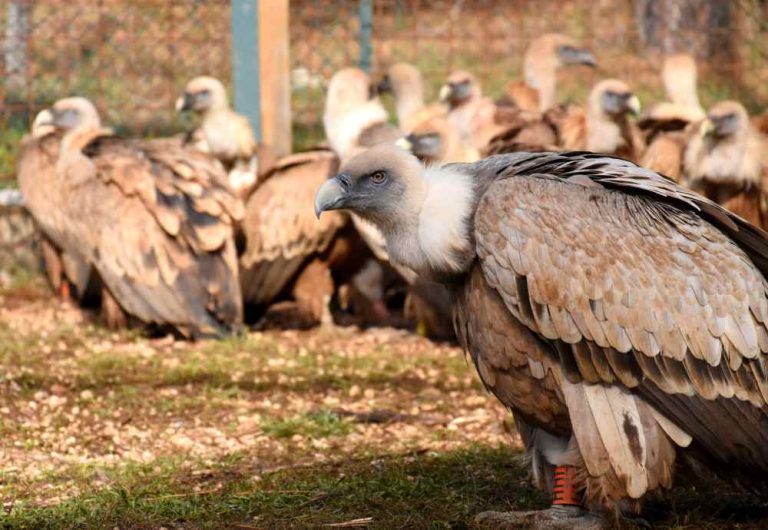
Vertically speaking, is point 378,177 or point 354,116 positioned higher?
point 378,177

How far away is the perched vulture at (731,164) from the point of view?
7.41m

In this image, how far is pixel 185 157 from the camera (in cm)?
779

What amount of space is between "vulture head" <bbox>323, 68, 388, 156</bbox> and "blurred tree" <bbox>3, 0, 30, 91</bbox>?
2186 millimetres

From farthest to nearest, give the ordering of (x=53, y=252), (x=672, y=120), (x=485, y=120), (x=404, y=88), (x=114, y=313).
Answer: (x=404, y=88)
(x=485, y=120)
(x=672, y=120)
(x=53, y=252)
(x=114, y=313)

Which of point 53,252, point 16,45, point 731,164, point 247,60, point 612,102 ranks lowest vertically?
point 53,252

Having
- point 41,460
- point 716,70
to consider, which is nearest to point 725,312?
point 41,460

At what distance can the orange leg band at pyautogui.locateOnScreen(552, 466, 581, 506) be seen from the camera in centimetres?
428

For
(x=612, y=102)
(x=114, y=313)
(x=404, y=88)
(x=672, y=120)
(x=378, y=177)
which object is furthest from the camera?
→ (x=404, y=88)

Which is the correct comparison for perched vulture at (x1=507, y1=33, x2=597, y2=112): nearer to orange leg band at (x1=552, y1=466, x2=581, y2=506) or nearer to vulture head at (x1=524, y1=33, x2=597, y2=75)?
vulture head at (x1=524, y1=33, x2=597, y2=75)

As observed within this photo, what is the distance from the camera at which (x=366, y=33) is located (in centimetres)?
992

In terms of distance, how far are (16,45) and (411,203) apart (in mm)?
5876

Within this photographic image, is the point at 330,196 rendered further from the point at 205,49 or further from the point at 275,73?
the point at 205,49

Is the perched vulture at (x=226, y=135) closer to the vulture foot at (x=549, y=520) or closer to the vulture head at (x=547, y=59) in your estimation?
the vulture head at (x=547, y=59)

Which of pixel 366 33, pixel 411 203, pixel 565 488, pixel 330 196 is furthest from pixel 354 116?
pixel 565 488
